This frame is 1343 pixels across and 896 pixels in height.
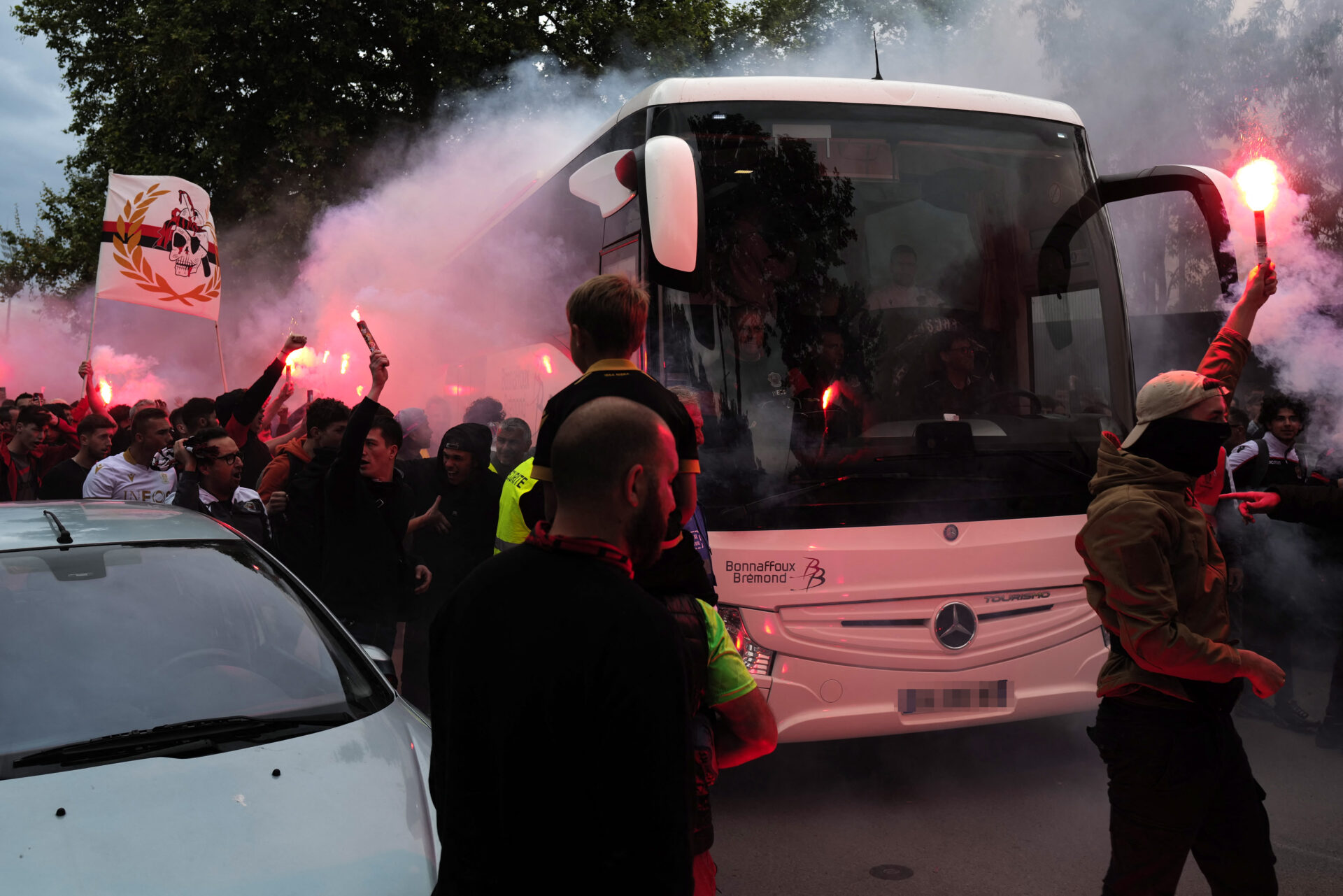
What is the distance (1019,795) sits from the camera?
5020 millimetres

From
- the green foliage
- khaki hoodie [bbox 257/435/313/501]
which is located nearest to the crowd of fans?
khaki hoodie [bbox 257/435/313/501]

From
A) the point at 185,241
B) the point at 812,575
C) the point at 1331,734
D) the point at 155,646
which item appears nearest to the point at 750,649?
the point at 812,575

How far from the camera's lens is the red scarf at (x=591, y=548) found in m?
1.60

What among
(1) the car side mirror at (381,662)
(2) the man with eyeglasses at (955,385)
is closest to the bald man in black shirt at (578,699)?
(1) the car side mirror at (381,662)

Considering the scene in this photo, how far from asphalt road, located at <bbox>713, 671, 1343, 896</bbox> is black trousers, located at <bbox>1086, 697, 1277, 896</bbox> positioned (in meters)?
1.23

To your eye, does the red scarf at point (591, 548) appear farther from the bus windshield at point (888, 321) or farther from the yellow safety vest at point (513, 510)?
the bus windshield at point (888, 321)

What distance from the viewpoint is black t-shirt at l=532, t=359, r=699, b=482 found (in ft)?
8.64

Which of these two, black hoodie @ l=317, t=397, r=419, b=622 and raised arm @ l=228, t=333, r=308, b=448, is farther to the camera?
raised arm @ l=228, t=333, r=308, b=448

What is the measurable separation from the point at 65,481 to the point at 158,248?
3552 mm

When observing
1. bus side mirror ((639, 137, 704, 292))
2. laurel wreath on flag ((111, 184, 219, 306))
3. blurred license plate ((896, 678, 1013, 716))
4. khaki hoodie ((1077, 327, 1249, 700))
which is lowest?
blurred license plate ((896, 678, 1013, 716))

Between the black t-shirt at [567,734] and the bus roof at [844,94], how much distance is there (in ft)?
12.9

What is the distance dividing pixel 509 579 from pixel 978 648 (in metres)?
3.55

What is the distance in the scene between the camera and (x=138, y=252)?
9672mm

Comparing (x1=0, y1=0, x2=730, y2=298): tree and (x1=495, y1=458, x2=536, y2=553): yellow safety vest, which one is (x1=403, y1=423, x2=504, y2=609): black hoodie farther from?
(x1=0, y1=0, x2=730, y2=298): tree
